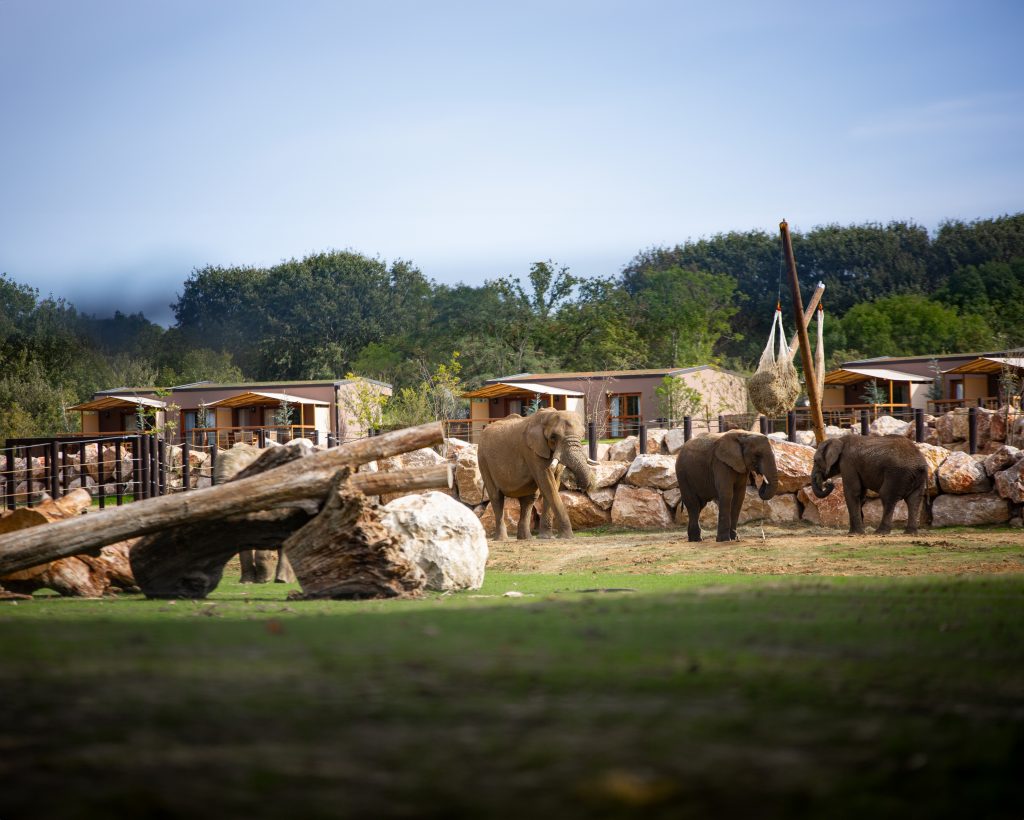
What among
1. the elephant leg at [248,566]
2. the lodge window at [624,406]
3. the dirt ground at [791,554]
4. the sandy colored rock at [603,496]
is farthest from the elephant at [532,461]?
the lodge window at [624,406]

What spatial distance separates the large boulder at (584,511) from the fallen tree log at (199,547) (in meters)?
12.6

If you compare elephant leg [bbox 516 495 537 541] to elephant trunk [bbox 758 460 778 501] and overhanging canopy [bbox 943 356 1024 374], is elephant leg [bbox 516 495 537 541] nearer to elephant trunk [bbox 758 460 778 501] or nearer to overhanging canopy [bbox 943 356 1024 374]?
elephant trunk [bbox 758 460 778 501]

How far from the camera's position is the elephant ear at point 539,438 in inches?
801

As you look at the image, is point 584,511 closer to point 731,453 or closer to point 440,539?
point 731,453

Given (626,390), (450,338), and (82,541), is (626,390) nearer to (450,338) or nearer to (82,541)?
(450,338)

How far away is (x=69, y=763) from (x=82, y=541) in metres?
6.95

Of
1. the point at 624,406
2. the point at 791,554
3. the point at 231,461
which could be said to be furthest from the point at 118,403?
the point at 791,554

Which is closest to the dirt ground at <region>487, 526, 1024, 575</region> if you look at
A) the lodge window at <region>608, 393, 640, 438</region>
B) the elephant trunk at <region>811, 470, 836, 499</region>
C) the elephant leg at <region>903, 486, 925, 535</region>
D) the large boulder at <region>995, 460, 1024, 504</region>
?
the elephant leg at <region>903, 486, 925, 535</region>

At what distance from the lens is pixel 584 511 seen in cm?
2253

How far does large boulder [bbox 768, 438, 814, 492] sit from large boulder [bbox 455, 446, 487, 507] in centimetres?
635

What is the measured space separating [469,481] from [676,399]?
898 inches

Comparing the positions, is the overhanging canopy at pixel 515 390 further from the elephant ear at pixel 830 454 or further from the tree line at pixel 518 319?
the elephant ear at pixel 830 454

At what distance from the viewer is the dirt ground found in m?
13.2

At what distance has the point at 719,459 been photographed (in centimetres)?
1797
